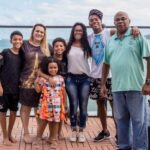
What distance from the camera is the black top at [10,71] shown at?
5629 mm

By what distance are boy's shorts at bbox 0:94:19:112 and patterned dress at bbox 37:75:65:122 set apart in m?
0.34

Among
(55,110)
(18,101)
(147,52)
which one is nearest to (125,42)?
(147,52)

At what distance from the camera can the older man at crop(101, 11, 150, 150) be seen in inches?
189

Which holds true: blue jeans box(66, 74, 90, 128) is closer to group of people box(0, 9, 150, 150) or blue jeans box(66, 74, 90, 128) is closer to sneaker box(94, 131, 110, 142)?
group of people box(0, 9, 150, 150)

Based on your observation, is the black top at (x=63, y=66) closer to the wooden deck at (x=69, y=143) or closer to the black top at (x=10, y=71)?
the black top at (x=10, y=71)

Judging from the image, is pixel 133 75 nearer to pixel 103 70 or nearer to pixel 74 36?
pixel 103 70

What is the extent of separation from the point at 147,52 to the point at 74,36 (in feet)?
4.52

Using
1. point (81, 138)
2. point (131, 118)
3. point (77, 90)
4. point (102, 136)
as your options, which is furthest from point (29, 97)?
point (131, 118)

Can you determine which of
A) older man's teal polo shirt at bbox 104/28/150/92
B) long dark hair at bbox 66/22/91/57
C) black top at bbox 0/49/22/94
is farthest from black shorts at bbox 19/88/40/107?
older man's teal polo shirt at bbox 104/28/150/92

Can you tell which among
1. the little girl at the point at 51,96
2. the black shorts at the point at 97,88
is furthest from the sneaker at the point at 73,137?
the black shorts at the point at 97,88

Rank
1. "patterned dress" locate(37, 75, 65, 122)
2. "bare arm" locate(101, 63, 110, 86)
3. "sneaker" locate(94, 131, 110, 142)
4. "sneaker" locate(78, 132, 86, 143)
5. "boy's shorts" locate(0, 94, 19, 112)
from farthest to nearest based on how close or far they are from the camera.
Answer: "sneaker" locate(94, 131, 110, 142) → "sneaker" locate(78, 132, 86, 143) → "boy's shorts" locate(0, 94, 19, 112) → "patterned dress" locate(37, 75, 65, 122) → "bare arm" locate(101, 63, 110, 86)

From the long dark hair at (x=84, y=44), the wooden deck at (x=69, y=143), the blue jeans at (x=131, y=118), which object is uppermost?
the long dark hair at (x=84, y=44)

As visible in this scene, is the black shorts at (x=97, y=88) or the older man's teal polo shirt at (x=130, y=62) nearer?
the older man's teal polo shirt at (x=130, y=62)

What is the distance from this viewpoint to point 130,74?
480cm
